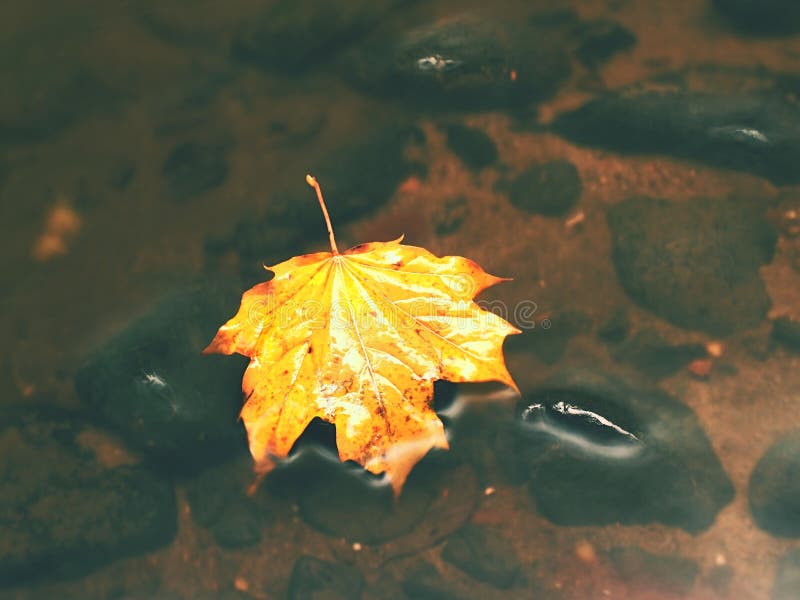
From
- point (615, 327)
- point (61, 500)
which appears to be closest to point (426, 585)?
point (615, 327)

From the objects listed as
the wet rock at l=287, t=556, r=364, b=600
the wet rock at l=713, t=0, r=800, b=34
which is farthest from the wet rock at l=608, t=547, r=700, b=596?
the wet rock at l=713, t=0, r=800, b=34

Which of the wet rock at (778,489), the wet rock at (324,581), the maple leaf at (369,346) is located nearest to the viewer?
the maple leaf at (369,346)

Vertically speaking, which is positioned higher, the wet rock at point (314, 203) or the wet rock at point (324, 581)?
the wet rock at point (314, 203)

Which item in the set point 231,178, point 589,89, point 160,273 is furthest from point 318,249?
point 589,89

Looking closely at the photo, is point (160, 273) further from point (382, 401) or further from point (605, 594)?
point (605, 594)

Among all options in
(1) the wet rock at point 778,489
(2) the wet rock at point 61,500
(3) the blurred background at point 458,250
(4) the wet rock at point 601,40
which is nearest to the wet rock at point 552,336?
(3) the blurred background at point 458,250

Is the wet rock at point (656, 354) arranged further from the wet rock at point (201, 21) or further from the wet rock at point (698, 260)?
the wet rock at point (201, 21)

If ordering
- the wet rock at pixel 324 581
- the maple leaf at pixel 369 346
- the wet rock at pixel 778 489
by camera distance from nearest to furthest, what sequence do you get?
the maple leaf at pixel 369 346 → the wet rock at pixel 778 489 → the wet rock at pixel 324 581
